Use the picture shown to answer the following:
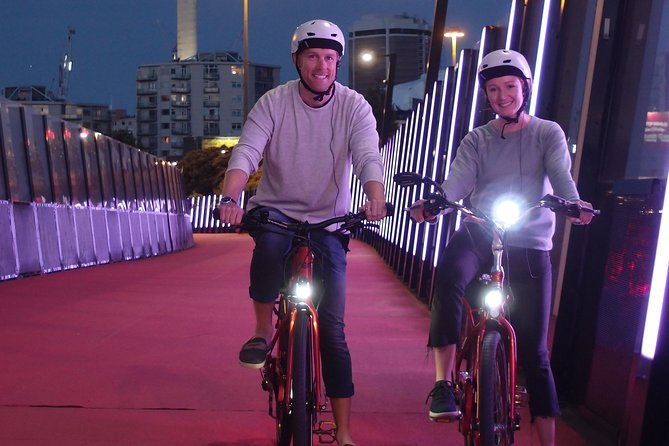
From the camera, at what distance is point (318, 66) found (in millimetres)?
4773

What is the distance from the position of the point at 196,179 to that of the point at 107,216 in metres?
60.7

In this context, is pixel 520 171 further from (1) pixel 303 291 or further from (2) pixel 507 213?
(1) pixel 303 291

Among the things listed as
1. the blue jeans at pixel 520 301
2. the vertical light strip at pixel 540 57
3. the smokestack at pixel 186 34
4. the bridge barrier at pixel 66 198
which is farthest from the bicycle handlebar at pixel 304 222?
the smokestack at pixel 186 34

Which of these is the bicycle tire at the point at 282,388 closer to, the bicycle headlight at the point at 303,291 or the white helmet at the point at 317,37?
the bicycle headlight at the point at 303,291

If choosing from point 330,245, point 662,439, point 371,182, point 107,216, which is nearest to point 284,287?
point 330,245

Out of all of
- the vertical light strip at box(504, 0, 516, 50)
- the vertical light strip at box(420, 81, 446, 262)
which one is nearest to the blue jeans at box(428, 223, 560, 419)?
the vertical light strip at box(504, 0, 516, 50)

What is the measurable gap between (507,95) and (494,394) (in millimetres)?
1402

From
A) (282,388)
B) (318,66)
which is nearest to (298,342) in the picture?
(282,388)

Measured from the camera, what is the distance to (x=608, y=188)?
18.9ft

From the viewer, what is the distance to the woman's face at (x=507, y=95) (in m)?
4.88

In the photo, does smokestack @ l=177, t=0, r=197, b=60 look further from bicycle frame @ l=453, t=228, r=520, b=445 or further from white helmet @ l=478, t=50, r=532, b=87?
bicycle frame @ l=453, t=228, r=520, b=445

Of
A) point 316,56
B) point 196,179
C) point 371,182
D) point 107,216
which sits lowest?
point 196,179

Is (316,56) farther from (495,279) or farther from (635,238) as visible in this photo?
(635,238)

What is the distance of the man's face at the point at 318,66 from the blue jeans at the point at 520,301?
36.9 inches
